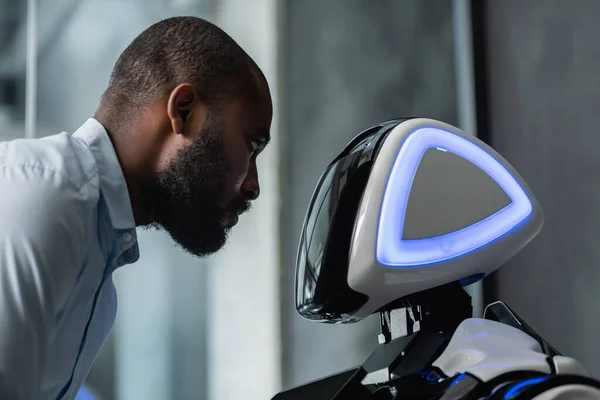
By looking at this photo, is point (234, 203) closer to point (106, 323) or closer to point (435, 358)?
point (106, 323)

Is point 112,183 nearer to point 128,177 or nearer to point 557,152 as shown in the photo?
point 128,177

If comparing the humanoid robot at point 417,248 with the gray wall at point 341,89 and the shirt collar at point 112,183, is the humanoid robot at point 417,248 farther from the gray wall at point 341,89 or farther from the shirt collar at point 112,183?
the gray wall at point 341,89

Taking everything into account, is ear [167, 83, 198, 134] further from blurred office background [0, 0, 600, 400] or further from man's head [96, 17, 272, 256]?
blurred office background [0, 0, 600, 400]

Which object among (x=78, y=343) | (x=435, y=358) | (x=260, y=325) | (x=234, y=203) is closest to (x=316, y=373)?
(x=260, y=325)

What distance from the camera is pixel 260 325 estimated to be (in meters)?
1.92

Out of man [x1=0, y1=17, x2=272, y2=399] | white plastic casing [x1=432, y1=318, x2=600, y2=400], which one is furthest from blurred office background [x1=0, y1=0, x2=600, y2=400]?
white plastic casing [x1=432, y1=318, x2=600, y2=400]

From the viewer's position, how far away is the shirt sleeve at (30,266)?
2.36 ft

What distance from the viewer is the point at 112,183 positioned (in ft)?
3.15

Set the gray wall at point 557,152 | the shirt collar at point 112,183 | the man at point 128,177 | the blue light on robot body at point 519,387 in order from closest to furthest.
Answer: the blue light on robot body at point 519,387 → the man at point 128,177 → the shirt collar at point 112,183 → the gray wall at point 557,152

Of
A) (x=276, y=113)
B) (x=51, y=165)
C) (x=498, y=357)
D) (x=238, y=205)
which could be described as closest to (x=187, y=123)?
(x=238, y=205)

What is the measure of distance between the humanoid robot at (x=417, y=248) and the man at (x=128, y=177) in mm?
284

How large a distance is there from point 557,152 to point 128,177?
40.6 inches

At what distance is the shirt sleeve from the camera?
720 millimetres

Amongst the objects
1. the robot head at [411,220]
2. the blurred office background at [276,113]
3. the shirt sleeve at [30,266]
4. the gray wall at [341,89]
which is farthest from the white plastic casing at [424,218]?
the gray wall at [341,89]
